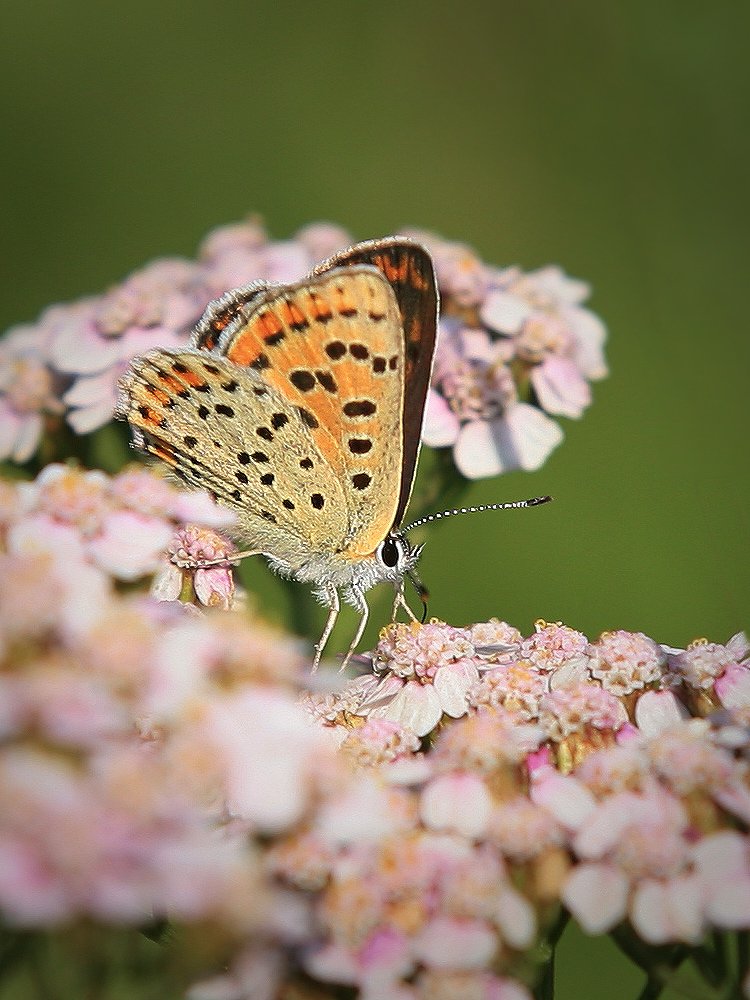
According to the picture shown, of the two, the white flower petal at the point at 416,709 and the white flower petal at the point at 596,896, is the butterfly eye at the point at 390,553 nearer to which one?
the white flower petal at the point at 416,709

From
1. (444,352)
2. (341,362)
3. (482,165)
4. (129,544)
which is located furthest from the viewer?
(482,165)

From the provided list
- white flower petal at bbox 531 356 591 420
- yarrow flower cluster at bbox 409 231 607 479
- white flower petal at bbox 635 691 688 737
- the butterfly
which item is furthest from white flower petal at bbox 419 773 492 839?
white flower petal at bbox 531 356 591 420

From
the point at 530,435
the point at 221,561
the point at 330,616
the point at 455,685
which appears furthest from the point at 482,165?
the point at 455,685

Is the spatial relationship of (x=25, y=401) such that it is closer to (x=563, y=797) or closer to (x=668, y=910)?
(x=563, y=797)

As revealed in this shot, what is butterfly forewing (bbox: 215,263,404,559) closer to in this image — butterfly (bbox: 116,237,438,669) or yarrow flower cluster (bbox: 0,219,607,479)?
butterfly (bbox: 116,237,438,669)

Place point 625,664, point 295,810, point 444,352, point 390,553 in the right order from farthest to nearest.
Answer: point 444,352 < point 390,553 < point 625,664 < point 295,810

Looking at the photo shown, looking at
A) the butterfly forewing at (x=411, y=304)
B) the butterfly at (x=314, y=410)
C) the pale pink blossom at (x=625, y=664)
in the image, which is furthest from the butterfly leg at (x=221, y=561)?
the pale pink blossom at (x=625, y=664)
